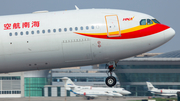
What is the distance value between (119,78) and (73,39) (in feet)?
430

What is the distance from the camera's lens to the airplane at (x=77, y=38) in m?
32.4

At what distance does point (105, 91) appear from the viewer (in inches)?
5394

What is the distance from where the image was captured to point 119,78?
161250 millimetres

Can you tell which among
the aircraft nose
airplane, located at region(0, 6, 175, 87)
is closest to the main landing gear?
airplane, located at region(0, 6, 175, 87)

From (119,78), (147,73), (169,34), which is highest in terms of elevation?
(169,34)

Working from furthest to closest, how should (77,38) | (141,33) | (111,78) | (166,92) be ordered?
(166,92) → (111,78) → (141,33) → (77,38)

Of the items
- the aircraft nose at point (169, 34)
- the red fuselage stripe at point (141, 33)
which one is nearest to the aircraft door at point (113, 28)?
the red fuselage stripe at point (141, 33)

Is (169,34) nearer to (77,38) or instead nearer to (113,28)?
(113,28)

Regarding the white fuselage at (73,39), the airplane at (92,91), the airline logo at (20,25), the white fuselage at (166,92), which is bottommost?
the white fuselage at (166,92)

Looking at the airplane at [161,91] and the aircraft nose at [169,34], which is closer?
the aircraft nose at [169,34]

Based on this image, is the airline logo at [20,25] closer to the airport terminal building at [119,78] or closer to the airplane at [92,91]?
the airplane at [92,91]

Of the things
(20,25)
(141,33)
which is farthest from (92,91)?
(141,33)

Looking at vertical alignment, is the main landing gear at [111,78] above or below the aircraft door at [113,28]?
below

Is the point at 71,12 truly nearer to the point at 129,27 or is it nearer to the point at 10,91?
the point at 129,27
